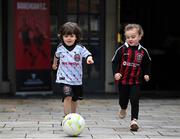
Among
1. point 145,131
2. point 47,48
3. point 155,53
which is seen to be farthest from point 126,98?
point 155,53

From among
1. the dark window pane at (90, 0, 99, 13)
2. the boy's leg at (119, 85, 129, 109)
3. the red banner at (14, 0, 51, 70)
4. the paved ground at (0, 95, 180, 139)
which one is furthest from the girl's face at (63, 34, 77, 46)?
the dark window pane at (90, 0, 99, 13)

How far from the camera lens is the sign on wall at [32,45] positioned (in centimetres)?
1377

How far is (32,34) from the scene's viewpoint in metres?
13.9

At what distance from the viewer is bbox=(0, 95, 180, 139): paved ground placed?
8453mm

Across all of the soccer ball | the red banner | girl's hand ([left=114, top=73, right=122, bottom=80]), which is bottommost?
the soccer ball

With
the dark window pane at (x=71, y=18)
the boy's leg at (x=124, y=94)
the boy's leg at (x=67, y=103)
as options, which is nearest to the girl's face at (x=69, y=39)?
the boy's leg at (x=67, y=103)

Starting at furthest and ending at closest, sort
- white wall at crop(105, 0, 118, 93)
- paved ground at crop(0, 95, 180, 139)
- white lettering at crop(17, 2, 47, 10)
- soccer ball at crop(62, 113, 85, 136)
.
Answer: white wall at crop(105, 0, 118, 93) → white lettering at crop(17, 2, 47, 10) → paved ground at crop(0, 95, 180, 139) → soccer ball at crop(62, 113, 85, 136)

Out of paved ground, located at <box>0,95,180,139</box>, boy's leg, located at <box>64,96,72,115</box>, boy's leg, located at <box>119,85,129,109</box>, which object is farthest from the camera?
boy's leg, located at <box>119,85,129,109</box>

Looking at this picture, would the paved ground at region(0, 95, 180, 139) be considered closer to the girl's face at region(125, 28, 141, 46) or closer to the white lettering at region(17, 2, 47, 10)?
the girl's face at region(125, 28, 141, 46)

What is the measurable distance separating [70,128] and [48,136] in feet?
1.16

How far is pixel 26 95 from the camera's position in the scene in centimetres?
1391

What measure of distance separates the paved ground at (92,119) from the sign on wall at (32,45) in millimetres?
778

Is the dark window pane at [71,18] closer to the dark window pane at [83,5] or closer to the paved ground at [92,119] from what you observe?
the dark window pane at [83,5]

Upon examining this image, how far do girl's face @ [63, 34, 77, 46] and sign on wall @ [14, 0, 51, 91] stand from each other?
5113 mm
